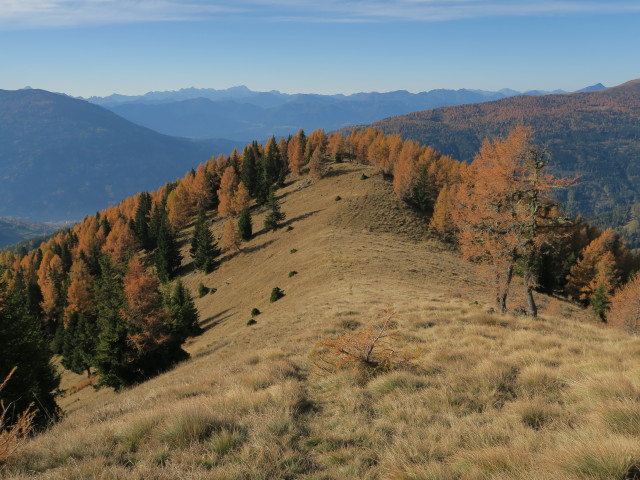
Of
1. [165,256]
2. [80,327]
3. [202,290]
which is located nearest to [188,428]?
[202,290]

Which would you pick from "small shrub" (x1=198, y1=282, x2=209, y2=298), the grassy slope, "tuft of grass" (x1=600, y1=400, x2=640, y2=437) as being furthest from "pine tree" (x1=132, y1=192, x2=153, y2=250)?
"tuft of grass" (x1=600, y1=400, x2=640, y2=437)

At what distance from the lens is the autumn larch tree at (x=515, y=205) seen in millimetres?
19125

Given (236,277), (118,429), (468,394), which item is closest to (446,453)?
(468,394)

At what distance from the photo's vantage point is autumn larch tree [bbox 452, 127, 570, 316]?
1912 cm

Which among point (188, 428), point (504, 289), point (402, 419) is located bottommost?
point (504, 289)

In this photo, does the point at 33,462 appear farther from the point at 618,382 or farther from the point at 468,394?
the point at 618,382

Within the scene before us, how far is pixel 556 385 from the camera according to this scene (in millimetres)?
7258

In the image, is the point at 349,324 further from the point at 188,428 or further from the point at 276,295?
the point at 276,295

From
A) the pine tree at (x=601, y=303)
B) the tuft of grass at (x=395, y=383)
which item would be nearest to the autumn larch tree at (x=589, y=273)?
the pine tree at (x=601, y=303)

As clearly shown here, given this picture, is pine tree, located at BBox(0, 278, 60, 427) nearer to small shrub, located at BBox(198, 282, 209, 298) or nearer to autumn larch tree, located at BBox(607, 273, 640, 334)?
small shrub, located at BBox(198, 282, 209, 298)

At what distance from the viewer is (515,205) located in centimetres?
1995

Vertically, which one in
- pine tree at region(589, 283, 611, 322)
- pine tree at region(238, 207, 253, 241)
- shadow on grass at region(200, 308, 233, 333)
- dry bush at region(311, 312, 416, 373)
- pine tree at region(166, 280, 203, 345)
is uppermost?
dry bush at region(311, 312, 416, 373)

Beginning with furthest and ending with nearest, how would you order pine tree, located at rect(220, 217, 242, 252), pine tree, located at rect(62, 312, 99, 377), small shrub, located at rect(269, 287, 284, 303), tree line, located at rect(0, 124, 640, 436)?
pine tree, located at rect(220, 217, 242, 252), pine tree, located at rect(62, 312, 99, 377), small shrub, located at rect(269, 287, 284, 303), tree line, located at rect(0, 124, 640, 436)

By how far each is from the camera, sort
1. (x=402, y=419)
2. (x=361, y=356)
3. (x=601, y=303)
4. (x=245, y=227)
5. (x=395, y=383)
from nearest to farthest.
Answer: (x=402, y=419) → (x=395, y=383) → (x=361, y=356) → (x=601, y=303) → (x=245, y=227)
